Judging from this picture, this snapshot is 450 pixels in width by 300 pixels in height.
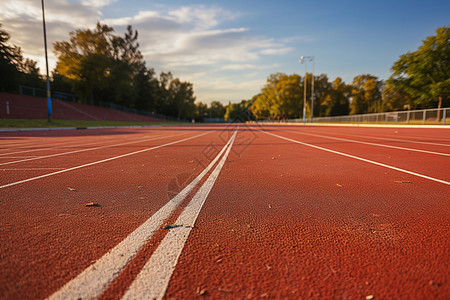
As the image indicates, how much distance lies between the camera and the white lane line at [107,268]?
138 centimetres

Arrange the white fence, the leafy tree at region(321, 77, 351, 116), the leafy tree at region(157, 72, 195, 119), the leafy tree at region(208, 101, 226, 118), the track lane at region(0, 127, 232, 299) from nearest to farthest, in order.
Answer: the track lane at region(0, 127, 232, 299), the white fence, the leafy tree at region(321, 77, 351, 116), the leafy tree at region(157, 72, 195, 119), the leafy tree at region(208, 101, 226, 118)

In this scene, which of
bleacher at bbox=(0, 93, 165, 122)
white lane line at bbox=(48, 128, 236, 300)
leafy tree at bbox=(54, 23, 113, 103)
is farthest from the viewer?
leafy tree at bbox=(54, 23, 113, 103)

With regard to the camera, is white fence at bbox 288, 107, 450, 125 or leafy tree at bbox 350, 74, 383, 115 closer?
white fence at bbox 288, 107, 450, 125

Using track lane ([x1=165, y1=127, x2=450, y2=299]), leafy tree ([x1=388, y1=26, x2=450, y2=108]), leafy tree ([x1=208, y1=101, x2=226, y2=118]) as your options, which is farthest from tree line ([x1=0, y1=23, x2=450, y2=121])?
leafy tree ([x1=208, y1=101, x2=226, y2=118])

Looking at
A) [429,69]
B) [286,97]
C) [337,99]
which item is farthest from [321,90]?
[429,69]

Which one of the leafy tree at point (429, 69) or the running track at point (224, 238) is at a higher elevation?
the leafy tree at point (429, 69)

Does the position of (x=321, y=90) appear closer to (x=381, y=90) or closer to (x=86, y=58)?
(x=381, y=90)

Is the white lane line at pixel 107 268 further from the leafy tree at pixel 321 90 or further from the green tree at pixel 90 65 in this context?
the leafy tree at pixel 321 90

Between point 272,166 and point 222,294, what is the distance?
14.0ft

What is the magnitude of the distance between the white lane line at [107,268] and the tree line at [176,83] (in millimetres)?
41039

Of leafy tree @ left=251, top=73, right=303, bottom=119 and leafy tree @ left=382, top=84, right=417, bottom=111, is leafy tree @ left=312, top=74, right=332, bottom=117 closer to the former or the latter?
leafy tree @ left=251, top=73, right=303, bottom=119

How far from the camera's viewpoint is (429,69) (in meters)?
32.1

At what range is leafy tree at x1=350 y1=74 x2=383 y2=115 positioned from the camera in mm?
68812

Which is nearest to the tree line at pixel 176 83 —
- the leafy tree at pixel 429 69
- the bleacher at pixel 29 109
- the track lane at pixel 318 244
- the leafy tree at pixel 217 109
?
the leafy tree at pixel 429 69
